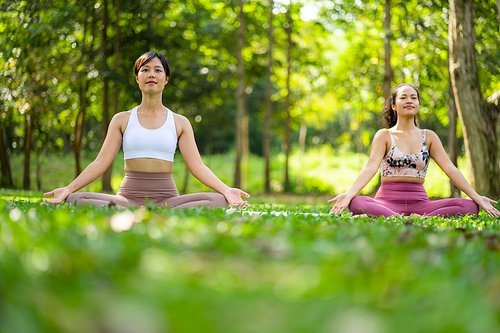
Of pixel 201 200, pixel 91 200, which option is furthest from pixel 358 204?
pixel 91 200

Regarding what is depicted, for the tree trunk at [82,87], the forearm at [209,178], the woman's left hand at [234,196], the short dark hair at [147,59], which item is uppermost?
the tree trunk at [82,87]

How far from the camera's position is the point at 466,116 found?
340 inches

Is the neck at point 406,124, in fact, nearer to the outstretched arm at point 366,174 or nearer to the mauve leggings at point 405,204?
the outstretched arm at point 366,174

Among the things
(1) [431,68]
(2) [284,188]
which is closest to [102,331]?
(1) [431,68]

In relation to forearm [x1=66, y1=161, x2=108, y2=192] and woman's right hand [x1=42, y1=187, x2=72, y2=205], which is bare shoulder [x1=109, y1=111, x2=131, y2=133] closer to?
forearm [x1=66, y1=161, x2=108, y2=192]

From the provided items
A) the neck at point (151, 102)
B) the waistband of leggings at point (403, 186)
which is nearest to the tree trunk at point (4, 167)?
the neck at point (151, 102)

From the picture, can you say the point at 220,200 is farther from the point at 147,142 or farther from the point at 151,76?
the point at 151,76

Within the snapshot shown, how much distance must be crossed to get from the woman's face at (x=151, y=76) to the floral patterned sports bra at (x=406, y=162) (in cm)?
325

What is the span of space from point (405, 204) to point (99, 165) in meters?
3.97

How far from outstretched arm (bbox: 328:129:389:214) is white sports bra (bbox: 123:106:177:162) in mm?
2012

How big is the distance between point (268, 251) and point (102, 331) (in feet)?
2.89

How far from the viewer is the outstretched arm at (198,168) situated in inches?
192

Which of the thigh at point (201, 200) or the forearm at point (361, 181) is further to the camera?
A: the forearm at point (361, 181)

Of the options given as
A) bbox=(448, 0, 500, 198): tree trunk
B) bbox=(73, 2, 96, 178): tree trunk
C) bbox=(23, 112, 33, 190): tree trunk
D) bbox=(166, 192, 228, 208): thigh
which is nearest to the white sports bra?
bbox=(166, 192, 228, 208): thigh
